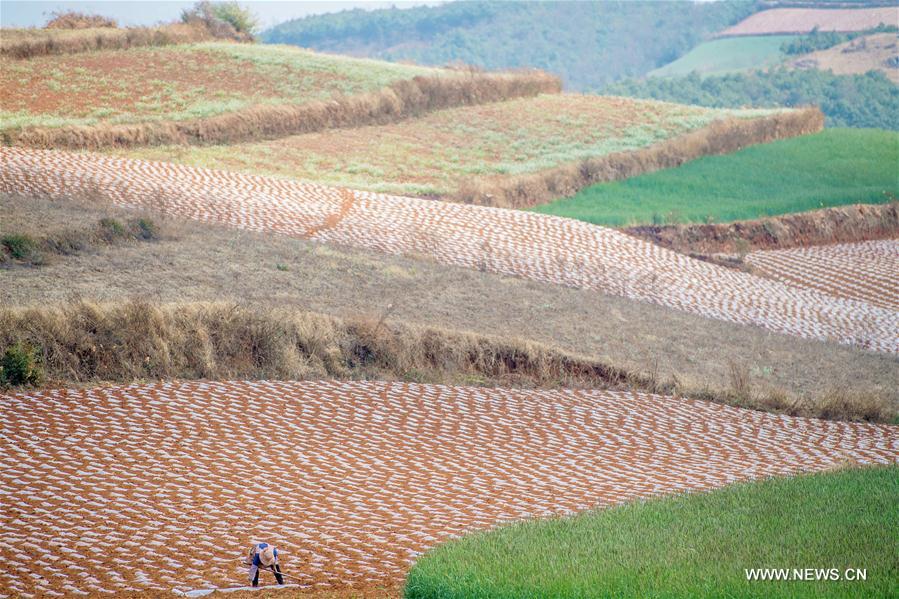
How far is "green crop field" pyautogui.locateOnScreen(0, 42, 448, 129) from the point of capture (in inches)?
1051

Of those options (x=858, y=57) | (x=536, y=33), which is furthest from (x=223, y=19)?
(x=536, y=33)

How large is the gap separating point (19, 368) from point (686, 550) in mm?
7360

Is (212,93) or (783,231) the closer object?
(783,231)

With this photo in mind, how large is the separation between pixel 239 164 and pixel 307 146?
3.77 meters

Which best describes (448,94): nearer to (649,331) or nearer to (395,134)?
(395,134)

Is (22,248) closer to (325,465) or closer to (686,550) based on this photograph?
(325,465)

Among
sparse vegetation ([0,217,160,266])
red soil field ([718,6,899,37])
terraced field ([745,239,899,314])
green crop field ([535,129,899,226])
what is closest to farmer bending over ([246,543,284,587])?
sparse vegetation ([0,217,160,266])

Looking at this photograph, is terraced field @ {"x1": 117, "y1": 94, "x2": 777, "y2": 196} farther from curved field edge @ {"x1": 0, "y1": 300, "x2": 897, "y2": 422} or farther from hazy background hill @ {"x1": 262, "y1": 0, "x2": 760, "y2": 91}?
hazy background hill @ {"x1": 262, "y1": 0, "x2": 760, "y2": 91}

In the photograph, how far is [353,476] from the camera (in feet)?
28.1

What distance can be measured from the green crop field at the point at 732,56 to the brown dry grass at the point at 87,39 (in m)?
59.6

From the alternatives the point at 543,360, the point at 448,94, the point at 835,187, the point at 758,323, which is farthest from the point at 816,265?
the point at 448,94

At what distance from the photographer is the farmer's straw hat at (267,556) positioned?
5900 millimetres

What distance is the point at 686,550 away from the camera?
5.92 meters

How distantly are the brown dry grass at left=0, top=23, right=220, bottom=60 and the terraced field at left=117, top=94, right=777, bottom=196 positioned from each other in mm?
8828
